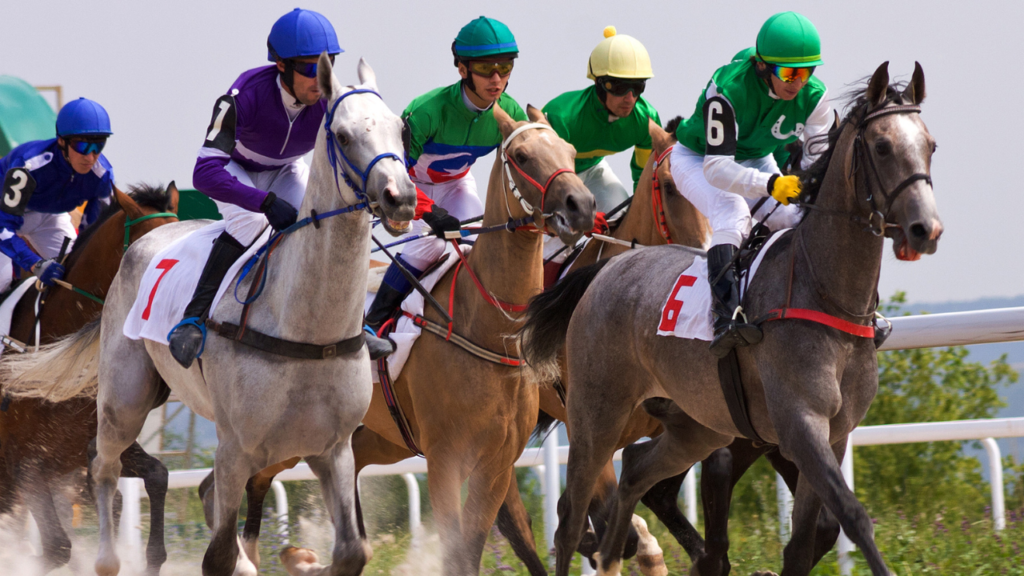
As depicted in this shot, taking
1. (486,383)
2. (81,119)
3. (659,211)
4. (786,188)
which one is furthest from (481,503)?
(81,119)

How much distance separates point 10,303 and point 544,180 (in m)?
3.78

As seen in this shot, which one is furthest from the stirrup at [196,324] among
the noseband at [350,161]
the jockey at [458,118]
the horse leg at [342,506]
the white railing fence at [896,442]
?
the white railing fence at [896,442]

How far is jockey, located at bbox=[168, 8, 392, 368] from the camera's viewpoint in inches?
182

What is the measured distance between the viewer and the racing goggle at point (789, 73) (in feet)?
15.8

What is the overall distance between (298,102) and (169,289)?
98cm

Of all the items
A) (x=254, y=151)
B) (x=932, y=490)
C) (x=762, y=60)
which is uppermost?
(x=762, y=60)

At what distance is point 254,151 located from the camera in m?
5.22

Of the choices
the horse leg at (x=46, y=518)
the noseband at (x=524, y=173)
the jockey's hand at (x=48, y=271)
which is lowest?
the horse leg at (x=46, y=518)

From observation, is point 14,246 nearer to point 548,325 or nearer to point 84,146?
point 84,146

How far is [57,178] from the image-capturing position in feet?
24.0

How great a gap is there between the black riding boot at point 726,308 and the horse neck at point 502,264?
0.94 meters

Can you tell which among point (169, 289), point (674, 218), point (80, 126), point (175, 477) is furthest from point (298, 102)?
point (175, 477)

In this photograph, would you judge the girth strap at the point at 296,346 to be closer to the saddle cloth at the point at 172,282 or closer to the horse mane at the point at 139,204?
the saddle cloth at the point at 172,282

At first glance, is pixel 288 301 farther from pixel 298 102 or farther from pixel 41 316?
A: pixel 41 316
